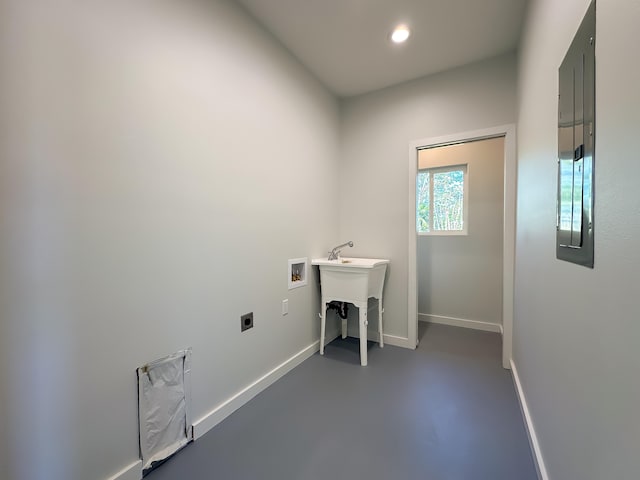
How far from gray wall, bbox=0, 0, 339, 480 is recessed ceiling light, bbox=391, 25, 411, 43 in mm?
938

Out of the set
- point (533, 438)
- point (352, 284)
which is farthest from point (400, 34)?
point (533, 438)

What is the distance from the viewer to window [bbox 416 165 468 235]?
3402 millimetres

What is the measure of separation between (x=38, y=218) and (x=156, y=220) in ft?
1.36

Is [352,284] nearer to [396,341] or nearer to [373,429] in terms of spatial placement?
[396,341]

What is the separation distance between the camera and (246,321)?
184cm

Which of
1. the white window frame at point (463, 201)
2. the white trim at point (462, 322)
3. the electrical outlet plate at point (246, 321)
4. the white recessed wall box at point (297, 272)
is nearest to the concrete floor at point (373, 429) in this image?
the electrical outlet plate at point (246, 321)

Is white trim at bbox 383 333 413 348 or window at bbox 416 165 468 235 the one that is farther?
window at bbox 416 165 468 235

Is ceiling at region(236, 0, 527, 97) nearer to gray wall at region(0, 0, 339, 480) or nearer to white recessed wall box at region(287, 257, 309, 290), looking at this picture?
gray wall at region(0, 0, 339, 480)

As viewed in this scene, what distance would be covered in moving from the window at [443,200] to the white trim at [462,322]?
1.07 metres

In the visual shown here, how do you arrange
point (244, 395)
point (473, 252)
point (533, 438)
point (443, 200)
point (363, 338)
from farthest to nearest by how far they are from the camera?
point (443, 200), point (473, 252), point (363, 338), point (244, 395), point (533, 438)

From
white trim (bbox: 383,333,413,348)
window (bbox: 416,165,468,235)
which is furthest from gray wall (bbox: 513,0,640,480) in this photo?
A: window (bbox: 416,165,468,235)

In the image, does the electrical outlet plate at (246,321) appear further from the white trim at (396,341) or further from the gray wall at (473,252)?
the gray wall at (473,252)

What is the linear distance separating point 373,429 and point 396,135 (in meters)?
2.44

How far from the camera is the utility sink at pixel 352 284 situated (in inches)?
91.9
